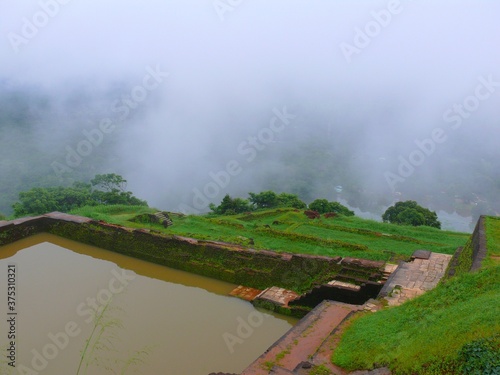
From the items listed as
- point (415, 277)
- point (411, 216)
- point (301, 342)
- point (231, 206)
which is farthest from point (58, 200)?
point (301, 342)

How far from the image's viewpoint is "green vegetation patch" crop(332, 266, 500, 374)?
484cm

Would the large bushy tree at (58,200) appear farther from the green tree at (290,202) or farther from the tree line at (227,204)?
the green tree at (290,202)

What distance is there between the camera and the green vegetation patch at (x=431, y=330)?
4844 millimetres

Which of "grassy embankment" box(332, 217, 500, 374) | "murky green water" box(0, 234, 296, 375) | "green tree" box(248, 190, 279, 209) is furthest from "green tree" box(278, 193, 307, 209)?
"grassy embankment" box(332, 217, 500, 374)

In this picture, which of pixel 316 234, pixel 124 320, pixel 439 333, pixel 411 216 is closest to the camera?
pixel 439 333

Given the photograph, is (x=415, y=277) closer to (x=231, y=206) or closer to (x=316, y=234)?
(x=316, y=234)

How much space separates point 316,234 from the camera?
15.7 m

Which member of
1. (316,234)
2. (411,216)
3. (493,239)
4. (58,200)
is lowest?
(58,200)

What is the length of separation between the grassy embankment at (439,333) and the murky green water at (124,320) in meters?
2.78

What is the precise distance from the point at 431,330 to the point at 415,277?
454 centimetres

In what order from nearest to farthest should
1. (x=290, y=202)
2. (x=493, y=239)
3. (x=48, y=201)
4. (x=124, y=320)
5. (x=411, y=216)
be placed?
(x=493, y=239)
(x=124, y=320)
(x=48, y=201)
(x=411, y=216)
(x=290, y=202)

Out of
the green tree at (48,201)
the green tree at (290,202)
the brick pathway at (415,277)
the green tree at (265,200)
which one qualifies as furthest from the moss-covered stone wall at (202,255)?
the green tree at (290,202)

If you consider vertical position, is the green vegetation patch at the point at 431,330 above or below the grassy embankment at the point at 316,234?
below

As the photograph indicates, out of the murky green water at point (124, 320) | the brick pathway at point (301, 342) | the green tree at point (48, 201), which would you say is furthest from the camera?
the green tree at point (48, 201)
